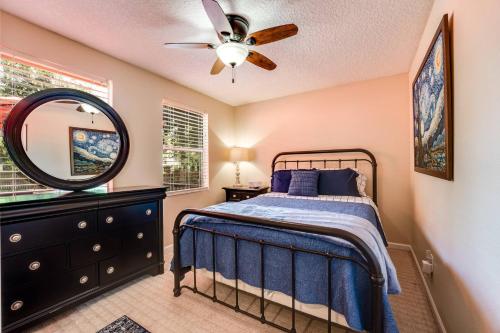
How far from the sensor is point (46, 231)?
5.29ft

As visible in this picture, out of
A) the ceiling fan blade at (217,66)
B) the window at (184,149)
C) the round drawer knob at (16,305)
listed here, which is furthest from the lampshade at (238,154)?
the round drawer knob at (16,305)

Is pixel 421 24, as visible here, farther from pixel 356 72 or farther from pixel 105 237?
pixel 105 237

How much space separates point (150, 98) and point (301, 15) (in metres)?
2.04

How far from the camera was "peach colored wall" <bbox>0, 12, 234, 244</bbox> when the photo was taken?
186 centimetres

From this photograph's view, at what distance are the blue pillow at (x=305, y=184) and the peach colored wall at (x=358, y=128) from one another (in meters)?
0.71

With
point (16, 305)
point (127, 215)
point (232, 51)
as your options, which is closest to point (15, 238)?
point (16, 305)

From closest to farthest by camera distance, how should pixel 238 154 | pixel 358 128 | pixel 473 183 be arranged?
pixel 473 183 → pixel 358 128 → pixel 238 154

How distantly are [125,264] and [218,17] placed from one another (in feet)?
7.41

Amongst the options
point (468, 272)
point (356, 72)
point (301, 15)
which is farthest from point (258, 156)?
point (468, 272)

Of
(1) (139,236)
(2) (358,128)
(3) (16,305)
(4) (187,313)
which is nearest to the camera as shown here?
(3) (16,305)

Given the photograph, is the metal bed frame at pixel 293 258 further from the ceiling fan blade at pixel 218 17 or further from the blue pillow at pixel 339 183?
the blue pillow at pixel 339 183

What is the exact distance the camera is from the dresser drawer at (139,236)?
6.86 feet

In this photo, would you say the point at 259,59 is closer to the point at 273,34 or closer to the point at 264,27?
the point at 264,27

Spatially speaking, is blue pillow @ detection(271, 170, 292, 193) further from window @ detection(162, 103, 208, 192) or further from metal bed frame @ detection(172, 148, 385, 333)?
metal bed frame @ detection(172, 148, 385, 333)
